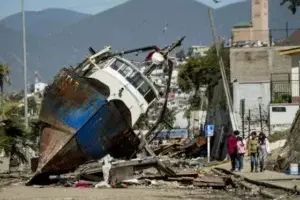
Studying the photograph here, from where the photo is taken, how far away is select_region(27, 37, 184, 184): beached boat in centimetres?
2947

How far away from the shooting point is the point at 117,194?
22844mm

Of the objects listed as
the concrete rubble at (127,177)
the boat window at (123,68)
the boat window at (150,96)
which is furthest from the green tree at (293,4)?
the concrete rubble at (127,177)

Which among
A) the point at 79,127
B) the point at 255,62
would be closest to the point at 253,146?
the point at 79,127

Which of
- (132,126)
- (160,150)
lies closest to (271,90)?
(160,150)

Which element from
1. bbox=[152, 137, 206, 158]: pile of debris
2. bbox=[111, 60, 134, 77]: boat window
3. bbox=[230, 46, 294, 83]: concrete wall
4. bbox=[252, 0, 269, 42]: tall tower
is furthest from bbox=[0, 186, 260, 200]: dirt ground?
bbox=[252, 0, 269, 42]: tall tower

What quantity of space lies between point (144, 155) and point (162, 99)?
3.52 metres

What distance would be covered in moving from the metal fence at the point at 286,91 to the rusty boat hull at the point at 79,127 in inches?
757

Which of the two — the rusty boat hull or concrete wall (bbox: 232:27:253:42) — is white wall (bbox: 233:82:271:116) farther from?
concrete wall (bbox: 232:27:253:42)

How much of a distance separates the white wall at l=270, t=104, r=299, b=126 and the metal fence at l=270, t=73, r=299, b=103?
94.5 inches

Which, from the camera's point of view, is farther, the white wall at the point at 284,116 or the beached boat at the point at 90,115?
the white wall at the point at 284,116

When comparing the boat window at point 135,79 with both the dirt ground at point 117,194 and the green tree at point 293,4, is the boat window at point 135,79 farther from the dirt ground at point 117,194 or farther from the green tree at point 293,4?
the green tree at point 293,4

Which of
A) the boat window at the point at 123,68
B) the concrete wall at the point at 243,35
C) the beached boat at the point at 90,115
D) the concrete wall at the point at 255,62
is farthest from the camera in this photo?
the concrete wall at the point at 243,35

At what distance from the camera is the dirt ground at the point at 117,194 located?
70.9 ft

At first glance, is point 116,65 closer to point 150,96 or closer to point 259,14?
point 150,96
